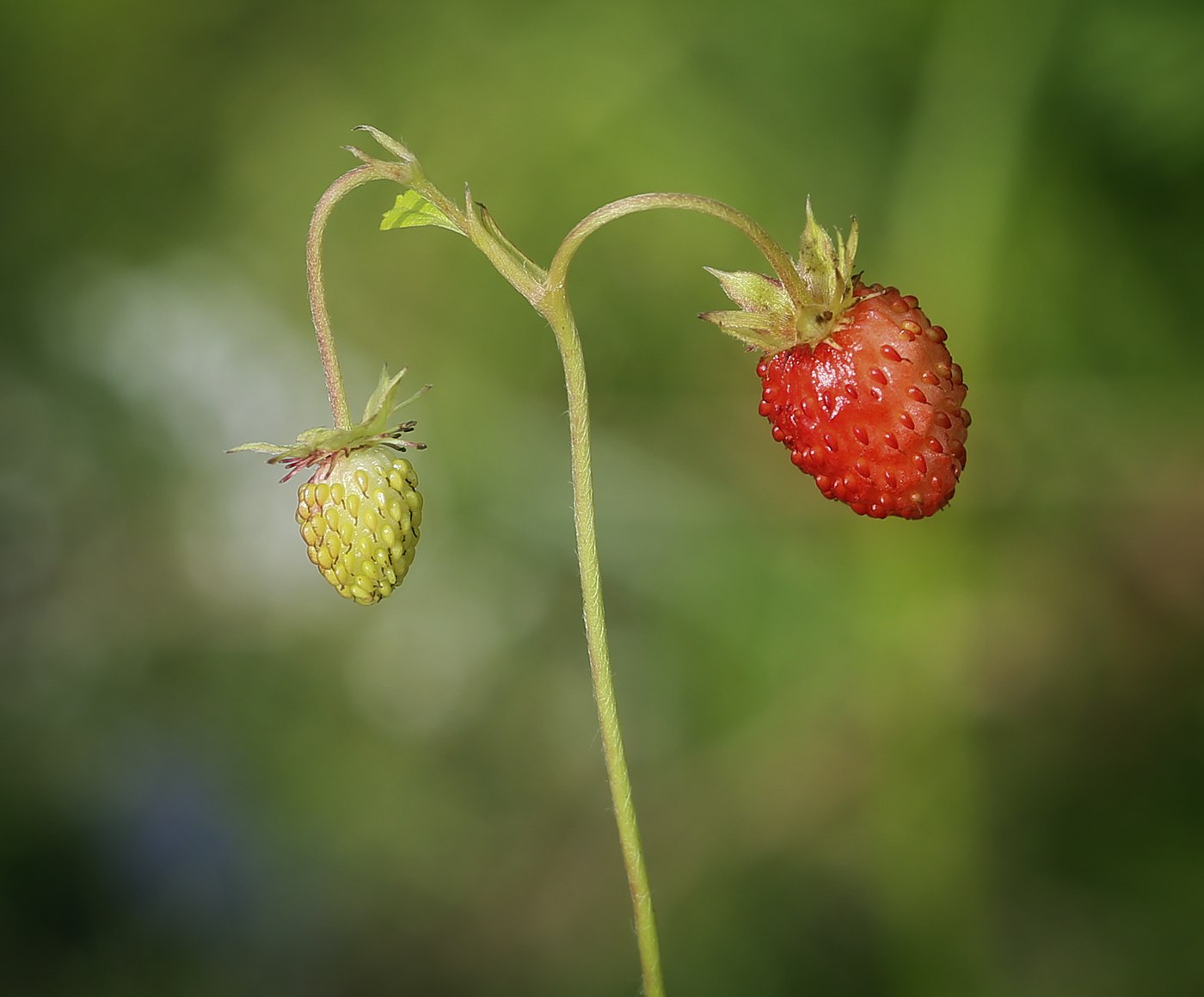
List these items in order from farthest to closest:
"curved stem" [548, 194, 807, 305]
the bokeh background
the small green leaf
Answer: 1. the bokeh background
2. the small green leaf
3. "curved stem" [548, 194, 807, 305]

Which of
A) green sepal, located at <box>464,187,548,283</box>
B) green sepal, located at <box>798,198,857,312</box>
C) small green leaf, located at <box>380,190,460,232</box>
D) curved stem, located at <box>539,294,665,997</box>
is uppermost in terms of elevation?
green sepal, located at <box>798,198,857,312</box>

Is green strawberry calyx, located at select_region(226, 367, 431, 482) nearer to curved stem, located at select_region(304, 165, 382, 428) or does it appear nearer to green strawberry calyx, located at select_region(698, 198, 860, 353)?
curved stem, located at select_region(304, 165, 382, 428)

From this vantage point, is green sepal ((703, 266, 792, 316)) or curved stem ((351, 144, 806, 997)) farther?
green sepal ((703, 266, 792, 316))

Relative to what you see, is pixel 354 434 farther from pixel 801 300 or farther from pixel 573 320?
pixel 801 300

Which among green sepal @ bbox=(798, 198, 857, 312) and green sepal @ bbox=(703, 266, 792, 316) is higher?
green sepal @ bbox=(798, 198, 857, 312)

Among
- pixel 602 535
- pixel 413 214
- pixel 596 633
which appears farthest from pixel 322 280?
pixel 602 535

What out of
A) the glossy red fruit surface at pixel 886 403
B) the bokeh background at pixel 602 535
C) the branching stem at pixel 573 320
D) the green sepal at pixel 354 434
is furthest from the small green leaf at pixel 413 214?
the bokeh background at pixel 602 535

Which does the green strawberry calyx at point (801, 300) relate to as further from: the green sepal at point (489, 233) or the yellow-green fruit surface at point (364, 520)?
the yellow-green fruit surface at point (364, 520)

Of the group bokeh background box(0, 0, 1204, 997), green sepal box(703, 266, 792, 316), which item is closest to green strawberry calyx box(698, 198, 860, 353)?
green sepal box(703, 266, 792, 316)

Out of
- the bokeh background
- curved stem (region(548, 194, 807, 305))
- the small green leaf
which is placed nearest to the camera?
curved stem (region(548, 194, 807, 305))
